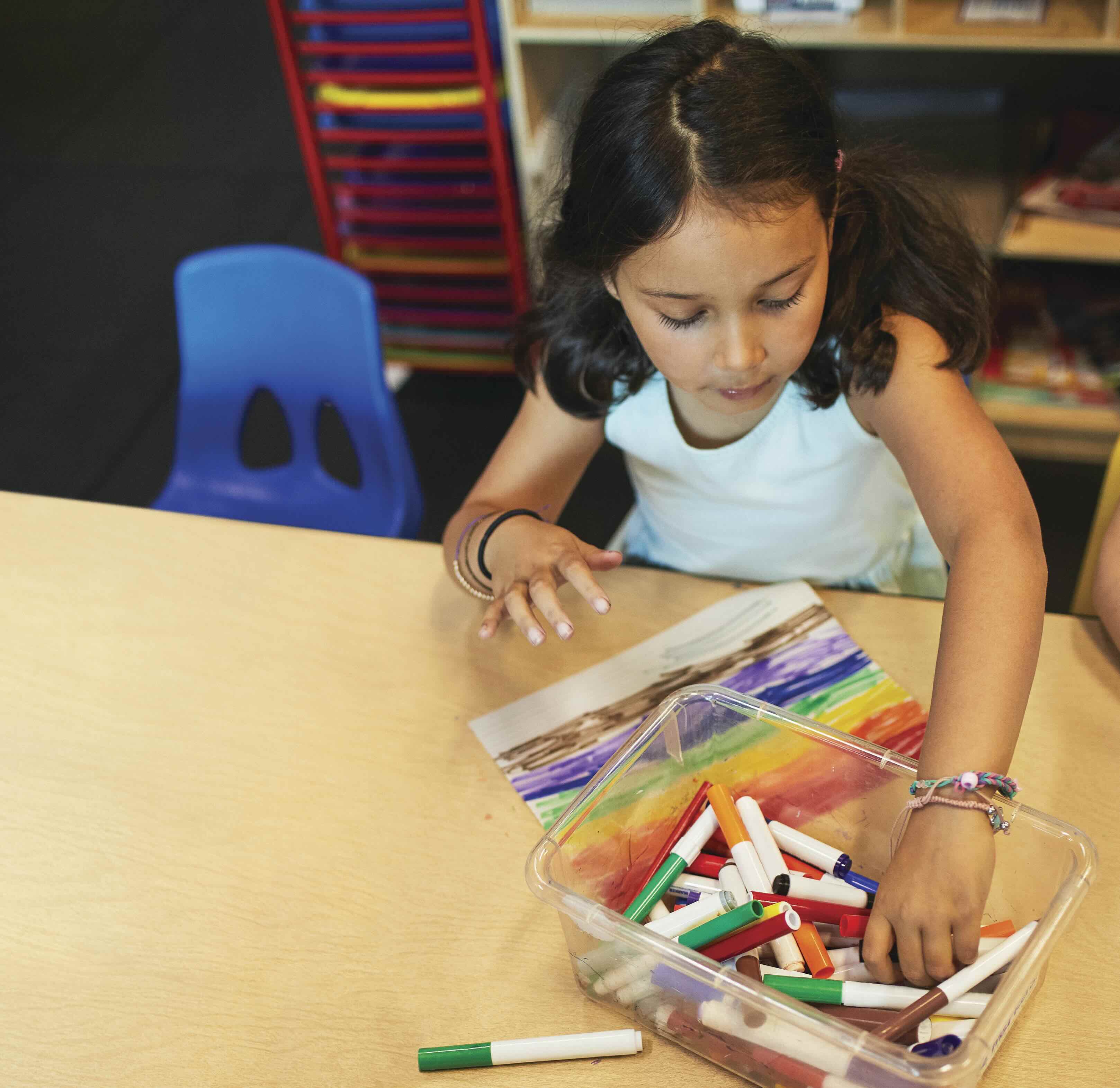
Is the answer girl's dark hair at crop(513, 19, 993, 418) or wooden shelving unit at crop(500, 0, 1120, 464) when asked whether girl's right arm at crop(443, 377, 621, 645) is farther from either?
wooden shelving unit at crop(500, 0, 1120, 464)

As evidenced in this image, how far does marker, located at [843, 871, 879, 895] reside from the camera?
2.46 feet

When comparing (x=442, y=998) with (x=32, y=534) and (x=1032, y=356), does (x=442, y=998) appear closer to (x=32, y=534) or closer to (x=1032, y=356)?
(x=32, y=534)

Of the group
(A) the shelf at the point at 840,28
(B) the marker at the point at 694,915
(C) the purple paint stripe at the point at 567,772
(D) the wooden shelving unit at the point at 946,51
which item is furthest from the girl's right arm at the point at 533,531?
(A) the shelf at the point at 840,28

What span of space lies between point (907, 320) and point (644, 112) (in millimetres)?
335

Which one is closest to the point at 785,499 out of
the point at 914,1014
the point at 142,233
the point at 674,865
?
the point at 674,865

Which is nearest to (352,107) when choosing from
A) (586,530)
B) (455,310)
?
(455,310)

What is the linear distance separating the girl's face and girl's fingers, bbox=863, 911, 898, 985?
41 cm

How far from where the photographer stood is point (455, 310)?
2.63m

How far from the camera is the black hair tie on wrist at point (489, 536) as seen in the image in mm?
1035

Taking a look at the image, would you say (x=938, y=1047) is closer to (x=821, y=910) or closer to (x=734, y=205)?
(x=821, y=910)

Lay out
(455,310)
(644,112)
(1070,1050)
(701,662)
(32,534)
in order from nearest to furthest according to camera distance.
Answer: (1070,1050), (644,112), (701,662), (32,534), (455,310)

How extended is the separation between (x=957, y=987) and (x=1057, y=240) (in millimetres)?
1710

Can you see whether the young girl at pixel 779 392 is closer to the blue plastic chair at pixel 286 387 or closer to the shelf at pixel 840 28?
the blue plastic chair at pixel 286 387

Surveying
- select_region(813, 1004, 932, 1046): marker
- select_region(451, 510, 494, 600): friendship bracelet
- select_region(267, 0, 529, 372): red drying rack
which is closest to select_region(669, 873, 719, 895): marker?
select_region(813, 1004, 932, 1046): marker
